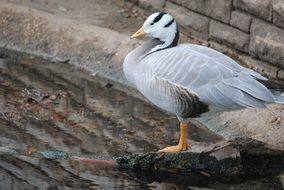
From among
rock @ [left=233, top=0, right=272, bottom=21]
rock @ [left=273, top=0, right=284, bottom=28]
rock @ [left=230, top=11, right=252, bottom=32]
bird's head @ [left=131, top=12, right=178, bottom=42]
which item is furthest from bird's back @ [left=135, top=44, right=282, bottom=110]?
rock @ [left=230, top=11, right=252, bottom=32]

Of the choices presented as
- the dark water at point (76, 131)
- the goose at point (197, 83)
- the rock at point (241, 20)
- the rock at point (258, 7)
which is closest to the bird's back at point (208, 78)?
the goose at point (197, 83)

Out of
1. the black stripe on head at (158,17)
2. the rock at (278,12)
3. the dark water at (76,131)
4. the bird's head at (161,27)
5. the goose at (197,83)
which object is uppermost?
the rock at (278,12)

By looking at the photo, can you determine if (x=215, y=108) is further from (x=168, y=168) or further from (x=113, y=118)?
(x=113, y=118)

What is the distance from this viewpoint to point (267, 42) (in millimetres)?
7031

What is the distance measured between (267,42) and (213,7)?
30.5 inches

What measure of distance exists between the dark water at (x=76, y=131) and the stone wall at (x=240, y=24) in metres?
1.03

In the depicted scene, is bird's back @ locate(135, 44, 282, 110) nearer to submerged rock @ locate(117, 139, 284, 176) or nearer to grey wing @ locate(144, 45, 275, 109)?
grey wing @ locate(144, 45, 275, 109)

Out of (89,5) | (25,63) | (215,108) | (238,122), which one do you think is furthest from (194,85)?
(89,5)

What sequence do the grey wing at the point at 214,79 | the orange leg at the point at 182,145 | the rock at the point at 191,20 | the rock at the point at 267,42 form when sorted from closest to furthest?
the grey wing at the point at 214,79 → the orange leg at the point at 182,145 → the rock at the point at 267,42 → the rock at the point at 191,20

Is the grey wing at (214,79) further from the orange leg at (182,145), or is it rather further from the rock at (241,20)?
the rock at (241,20)

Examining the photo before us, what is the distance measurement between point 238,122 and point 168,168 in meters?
0.95

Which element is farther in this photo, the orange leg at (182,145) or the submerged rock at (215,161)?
the orange leg at (182,145)

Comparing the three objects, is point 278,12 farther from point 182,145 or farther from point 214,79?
point 182,145

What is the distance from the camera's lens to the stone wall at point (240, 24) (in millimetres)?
6961
